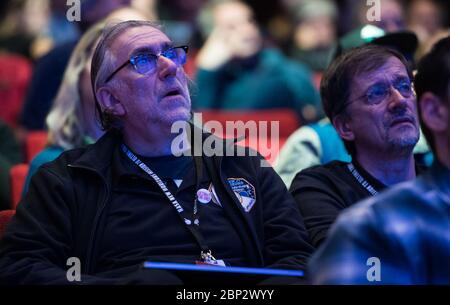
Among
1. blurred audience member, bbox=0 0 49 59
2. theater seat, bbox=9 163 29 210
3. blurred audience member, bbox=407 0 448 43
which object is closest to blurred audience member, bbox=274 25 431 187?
theater seat, bbox=9 163 29 210

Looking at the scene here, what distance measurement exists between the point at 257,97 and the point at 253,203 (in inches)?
151

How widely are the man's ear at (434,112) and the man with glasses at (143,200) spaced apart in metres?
0.88

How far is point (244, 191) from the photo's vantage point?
3.26 metres

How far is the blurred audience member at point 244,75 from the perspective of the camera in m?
6.99

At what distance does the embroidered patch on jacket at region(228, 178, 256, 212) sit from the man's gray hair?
57 centimetres

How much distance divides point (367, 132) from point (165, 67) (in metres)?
0.87

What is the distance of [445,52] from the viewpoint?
2.39 metres

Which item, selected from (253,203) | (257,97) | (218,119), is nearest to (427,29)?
(257,97)

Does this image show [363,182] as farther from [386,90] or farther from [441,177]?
[441,177]

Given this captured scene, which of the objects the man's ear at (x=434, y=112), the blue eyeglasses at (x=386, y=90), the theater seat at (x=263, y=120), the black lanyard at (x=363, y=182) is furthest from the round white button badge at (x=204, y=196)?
the theater seat at (x=263, y=120)

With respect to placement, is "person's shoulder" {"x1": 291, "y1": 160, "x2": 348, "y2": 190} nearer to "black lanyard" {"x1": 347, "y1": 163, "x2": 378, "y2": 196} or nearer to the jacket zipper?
"black lanyard" {"x1": 347, "y1": 163, "x2": 378, "y2": 196}

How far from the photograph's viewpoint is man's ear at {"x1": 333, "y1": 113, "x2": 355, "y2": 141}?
12.0ft
